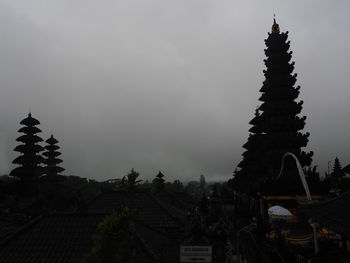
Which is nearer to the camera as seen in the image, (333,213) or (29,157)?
(333,213)

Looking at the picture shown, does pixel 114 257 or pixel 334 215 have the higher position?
pixel 334 215

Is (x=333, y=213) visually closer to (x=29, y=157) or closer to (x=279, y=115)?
(x=279, y=115)

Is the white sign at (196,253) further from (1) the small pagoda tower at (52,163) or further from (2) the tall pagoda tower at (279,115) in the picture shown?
(1) the small pagoda tower at (52,163)

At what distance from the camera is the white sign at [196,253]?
11.5m

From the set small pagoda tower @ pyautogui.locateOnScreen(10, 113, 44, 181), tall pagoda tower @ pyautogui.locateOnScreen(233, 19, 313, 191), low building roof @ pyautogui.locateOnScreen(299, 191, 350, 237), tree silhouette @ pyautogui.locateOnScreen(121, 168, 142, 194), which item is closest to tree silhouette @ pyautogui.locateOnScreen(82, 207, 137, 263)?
tree silhouette @ pyautogui.locateOnScreen(121, 168, 142, 194)

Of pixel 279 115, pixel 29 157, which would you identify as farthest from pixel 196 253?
pixel 29 157

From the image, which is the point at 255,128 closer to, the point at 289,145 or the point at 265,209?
the point at 289,145

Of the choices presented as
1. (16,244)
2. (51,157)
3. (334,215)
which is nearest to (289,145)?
(334,215)

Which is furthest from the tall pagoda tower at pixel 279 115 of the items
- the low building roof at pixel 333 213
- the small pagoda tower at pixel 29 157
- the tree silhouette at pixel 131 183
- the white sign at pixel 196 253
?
the small pagoda tower at pixel 29 157

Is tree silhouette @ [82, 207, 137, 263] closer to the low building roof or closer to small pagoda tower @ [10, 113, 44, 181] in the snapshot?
the low building roof

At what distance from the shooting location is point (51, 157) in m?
63.8

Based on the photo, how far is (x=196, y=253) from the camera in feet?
38.0

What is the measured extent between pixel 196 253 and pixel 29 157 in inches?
1894

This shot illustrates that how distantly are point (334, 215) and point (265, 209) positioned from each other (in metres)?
22.1
